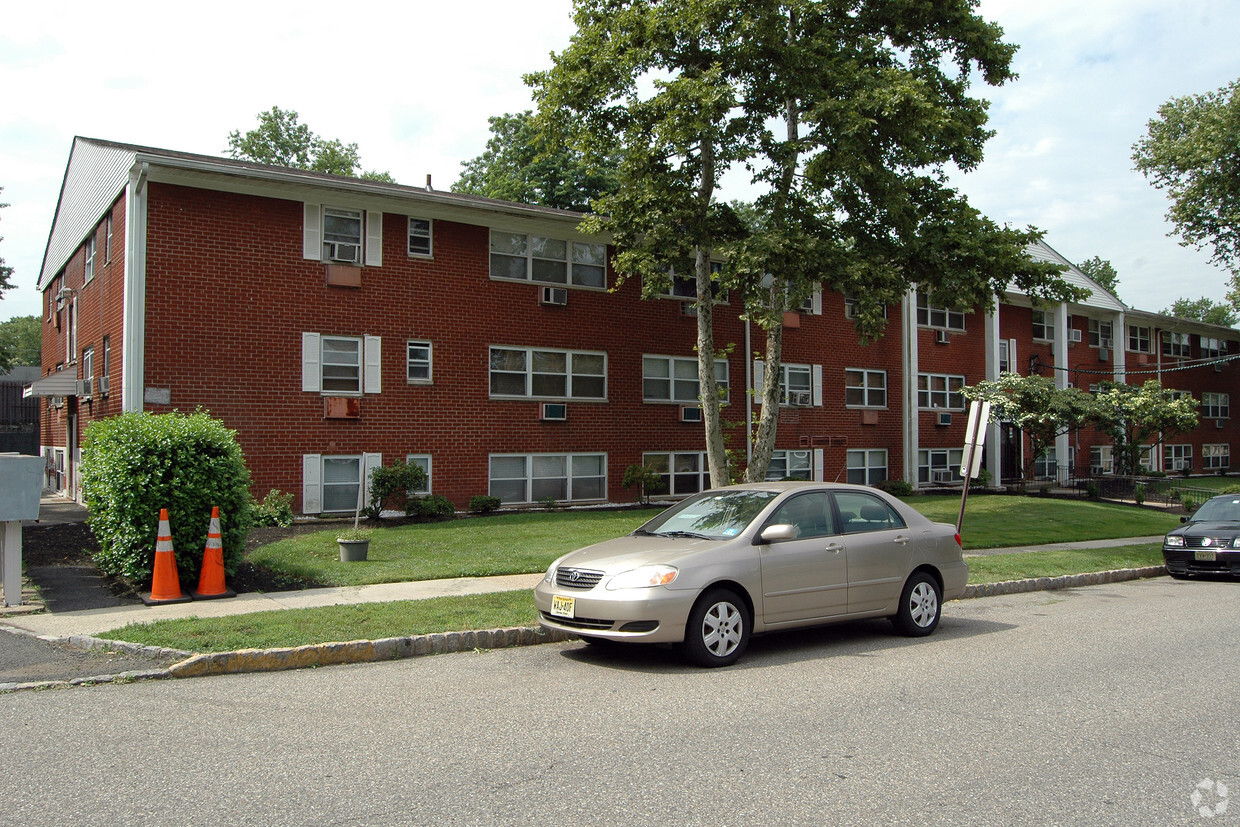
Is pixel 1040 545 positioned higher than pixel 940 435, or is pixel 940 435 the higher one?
pixel 940 435

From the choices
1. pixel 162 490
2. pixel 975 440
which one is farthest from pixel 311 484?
pixel 975 440

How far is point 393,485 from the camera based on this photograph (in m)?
17.8

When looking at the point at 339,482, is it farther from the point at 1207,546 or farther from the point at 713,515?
the point at 1207,546

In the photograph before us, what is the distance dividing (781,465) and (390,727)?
21192mm

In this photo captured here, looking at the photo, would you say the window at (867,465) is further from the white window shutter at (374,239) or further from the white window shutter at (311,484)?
the white window shutter at (311,484)

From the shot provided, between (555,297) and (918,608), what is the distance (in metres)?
14.2

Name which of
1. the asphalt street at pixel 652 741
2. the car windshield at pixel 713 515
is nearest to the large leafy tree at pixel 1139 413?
the car windshield at pixel 713 515

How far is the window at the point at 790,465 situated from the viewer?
2567 centimetres

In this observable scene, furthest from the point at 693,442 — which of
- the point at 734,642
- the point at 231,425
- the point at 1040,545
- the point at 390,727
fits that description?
the point at 390,727

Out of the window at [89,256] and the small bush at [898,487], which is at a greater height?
the window at [89,256]

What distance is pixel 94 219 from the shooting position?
68.9 feet

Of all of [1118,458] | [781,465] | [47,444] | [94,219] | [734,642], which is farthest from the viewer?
[1118,458]

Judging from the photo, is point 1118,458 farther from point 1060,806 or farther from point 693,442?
point 1060,806

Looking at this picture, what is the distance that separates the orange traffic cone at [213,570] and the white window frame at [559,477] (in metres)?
10.7
